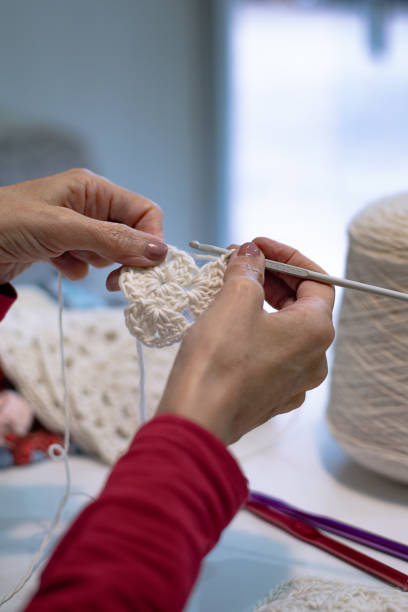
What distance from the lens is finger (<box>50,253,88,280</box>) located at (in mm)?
796

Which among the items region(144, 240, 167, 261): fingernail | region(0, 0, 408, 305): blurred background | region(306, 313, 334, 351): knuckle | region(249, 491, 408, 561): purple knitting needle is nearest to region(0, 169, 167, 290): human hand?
region(144, 240, 167, 261): fingernail

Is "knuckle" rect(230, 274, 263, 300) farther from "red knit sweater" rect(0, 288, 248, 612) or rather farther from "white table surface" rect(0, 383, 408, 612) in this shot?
"white table surface" rect(0, 383, 408, 612)

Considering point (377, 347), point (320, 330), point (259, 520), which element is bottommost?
point (259, 520)

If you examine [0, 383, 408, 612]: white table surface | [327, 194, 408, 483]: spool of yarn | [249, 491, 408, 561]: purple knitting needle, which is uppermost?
[327, 194, 408, 483]: spool of yarn

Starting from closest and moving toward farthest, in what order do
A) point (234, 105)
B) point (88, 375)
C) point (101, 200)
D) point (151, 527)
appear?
point (151, 527)
point (101, 200)
point (88, 375)
point (234, 105)

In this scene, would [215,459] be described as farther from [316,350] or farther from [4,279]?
[4,279]

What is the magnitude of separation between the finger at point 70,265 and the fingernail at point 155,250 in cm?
20

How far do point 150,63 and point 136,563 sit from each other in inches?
92.8

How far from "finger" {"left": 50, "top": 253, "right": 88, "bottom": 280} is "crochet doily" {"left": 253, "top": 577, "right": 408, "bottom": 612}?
0.47 meters

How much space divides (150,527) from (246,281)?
0.21 metres

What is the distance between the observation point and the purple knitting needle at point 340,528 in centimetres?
62

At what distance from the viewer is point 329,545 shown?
0.63 metres

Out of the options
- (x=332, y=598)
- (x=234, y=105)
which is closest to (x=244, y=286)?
(x=332, y=598)

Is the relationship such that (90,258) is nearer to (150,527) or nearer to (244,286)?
(244,286)
